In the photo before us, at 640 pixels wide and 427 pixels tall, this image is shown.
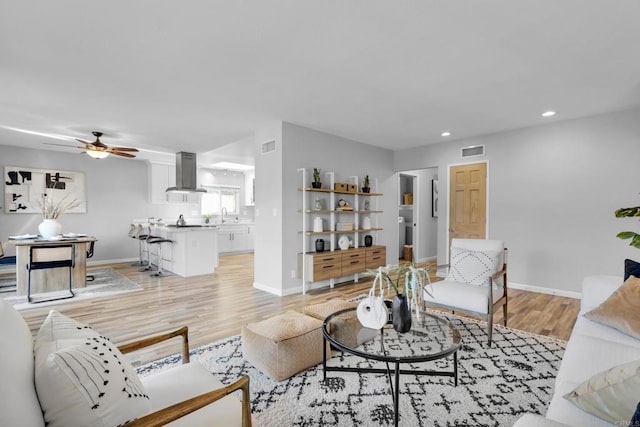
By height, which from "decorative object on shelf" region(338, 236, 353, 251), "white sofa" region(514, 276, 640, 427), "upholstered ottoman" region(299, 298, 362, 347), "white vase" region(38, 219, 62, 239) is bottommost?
"upholstered ottoman" region(299, 298, 362, 347)

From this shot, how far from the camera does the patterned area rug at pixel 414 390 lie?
1.80 m

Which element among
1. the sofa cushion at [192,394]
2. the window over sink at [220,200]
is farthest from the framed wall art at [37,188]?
the sofa cushion at [192,394]

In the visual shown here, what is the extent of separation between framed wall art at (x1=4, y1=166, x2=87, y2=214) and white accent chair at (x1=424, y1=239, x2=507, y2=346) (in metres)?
7.39

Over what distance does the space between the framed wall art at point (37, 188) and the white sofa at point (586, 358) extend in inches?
316

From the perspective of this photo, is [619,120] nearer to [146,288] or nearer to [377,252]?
[377,252]

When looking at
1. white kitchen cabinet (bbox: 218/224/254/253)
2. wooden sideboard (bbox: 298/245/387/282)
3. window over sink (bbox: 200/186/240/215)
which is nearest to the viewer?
wooden sideboard (bbox: 298/245/387/282)

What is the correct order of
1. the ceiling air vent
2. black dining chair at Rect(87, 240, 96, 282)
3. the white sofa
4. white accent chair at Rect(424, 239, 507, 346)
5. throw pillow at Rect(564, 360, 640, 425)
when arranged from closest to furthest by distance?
throw pillow at Rect(564, 360, 640, 425), the white sofa, white accent chair at Rect(424, 239, 507, 346), the ceiling air vent, black dining chair at Rect(87, 240, 96, 282)

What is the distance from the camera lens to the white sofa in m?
1.14

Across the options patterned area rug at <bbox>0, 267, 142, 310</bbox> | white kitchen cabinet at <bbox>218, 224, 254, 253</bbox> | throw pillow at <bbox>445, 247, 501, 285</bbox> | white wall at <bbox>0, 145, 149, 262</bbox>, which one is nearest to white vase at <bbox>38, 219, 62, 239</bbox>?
patterned area rug at <bbox>0, 267, 142, 310</bbox>

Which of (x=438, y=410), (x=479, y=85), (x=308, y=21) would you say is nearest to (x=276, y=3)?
(x=308, y=21)

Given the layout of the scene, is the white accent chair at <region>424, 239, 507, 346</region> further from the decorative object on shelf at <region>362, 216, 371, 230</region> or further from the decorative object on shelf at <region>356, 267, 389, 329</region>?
the decorative object on shelf at <region>362, 216, 371, 230</region>

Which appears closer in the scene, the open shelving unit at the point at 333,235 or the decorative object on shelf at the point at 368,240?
the open shelving unit at the point at 333,235

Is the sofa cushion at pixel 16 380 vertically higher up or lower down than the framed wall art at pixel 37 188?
lower down

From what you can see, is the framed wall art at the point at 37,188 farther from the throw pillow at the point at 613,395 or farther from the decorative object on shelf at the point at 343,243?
the throw pillow at the point at 613,395
